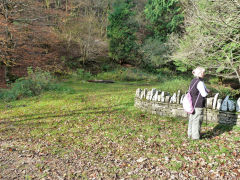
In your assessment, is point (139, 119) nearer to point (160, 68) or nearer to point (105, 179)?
point (105, 179)

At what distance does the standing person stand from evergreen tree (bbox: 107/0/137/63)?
19368mm

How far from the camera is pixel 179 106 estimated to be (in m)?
6.55

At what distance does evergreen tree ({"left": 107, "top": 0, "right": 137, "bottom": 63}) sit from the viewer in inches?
920

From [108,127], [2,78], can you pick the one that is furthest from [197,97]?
[2,78]

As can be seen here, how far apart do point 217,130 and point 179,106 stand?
1.46 metres

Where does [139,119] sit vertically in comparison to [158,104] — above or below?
below

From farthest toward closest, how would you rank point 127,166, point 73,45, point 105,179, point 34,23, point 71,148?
point 73,45 → point 34,23 → point 71,148 → point 127,166 → point 105,179

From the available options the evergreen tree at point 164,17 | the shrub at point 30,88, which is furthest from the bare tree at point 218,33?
the evergreen tree at point 164,17

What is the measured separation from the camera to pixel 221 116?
223 inches

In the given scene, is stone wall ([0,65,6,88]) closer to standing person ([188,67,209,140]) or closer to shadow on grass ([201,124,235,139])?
standing person ([188,67,209,140])

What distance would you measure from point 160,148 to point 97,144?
5.63 feet

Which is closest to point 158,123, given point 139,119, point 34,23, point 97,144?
point 139,119

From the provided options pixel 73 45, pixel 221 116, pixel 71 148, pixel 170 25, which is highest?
pixel 170 25

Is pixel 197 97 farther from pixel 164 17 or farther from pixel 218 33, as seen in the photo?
pixel 164 17
